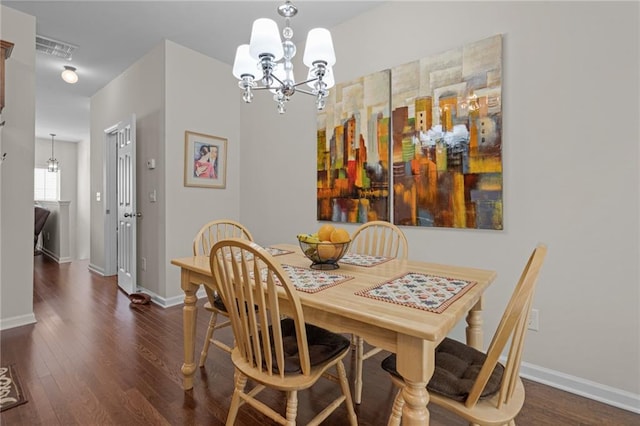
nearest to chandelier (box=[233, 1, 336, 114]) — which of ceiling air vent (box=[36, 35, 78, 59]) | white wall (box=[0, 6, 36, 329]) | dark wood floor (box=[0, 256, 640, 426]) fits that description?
dark wood floor (box=[0, 256, 640, 426])

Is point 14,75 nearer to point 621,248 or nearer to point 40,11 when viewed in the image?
point 40,11

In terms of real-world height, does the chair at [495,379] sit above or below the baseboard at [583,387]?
above

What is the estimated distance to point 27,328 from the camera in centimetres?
261

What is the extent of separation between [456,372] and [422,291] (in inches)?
11.8

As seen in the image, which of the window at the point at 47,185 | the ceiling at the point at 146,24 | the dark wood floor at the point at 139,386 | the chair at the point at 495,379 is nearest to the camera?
the chair at the point at 495,379

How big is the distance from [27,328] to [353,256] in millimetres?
2821

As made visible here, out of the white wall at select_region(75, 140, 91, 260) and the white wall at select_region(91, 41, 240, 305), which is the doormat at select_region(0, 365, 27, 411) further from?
the white wall at select_region(75, 140, 91, 260)

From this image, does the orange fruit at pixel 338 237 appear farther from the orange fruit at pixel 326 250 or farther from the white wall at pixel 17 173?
the white wall at pixel 17 173

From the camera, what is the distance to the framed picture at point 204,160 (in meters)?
3.37

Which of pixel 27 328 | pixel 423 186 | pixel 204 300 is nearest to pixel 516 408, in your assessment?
pixel 423 186

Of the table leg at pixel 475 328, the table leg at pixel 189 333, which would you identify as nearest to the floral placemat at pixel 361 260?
the table leg at pixel 475 328

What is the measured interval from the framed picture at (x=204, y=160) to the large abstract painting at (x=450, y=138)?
2139mm

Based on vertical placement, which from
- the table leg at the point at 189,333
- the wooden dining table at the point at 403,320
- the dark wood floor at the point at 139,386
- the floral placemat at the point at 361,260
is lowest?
the dark wood floor at the point at 139,386

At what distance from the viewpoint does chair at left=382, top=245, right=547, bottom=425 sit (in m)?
0.89
